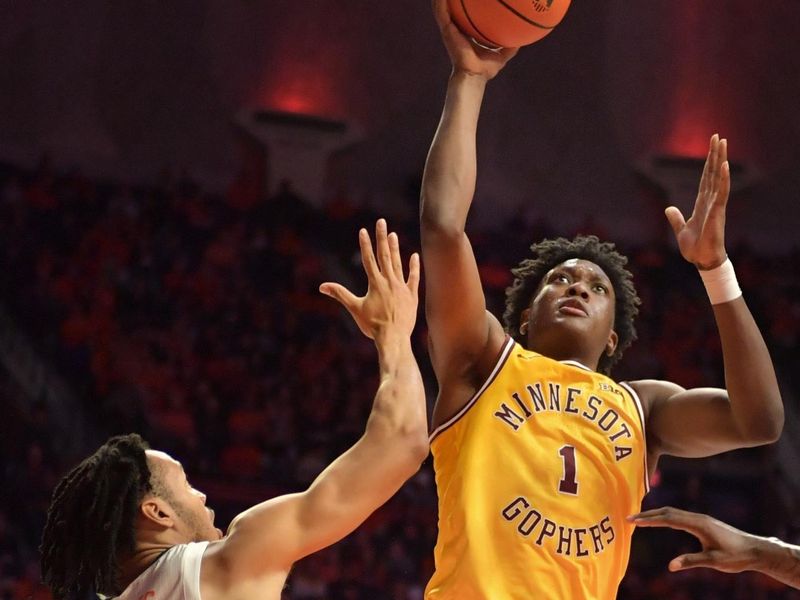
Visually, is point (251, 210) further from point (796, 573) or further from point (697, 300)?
point (796, 573)

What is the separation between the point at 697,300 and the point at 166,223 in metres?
5.55

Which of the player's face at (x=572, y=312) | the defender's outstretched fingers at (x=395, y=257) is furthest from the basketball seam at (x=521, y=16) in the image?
the defender's outstretched fingers at (x=395, y=257)

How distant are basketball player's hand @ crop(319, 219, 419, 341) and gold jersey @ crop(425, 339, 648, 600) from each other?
630 millimetres

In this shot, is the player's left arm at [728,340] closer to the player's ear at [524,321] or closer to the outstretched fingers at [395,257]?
the player's ear at [524,321]

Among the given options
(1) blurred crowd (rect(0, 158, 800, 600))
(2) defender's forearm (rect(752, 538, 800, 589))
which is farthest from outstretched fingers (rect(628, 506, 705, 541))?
(1) blurred crowd (rect(0, 158, 800, 600))

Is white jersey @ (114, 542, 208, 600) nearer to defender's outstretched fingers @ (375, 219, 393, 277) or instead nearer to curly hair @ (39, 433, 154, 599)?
curly hair @ (39, 433, 154, 599)

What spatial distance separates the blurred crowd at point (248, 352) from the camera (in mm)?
8625

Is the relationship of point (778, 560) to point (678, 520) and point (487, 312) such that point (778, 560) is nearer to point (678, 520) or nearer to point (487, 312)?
point (678, 520)

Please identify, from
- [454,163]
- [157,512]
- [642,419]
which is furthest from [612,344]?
[157,512]

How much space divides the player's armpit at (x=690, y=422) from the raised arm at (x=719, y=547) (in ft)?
1.12

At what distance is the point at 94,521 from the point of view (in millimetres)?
2918

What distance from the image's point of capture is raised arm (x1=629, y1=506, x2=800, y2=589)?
115 inches

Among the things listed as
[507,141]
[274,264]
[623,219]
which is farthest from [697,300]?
[274,264]

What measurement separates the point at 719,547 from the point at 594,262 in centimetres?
124
